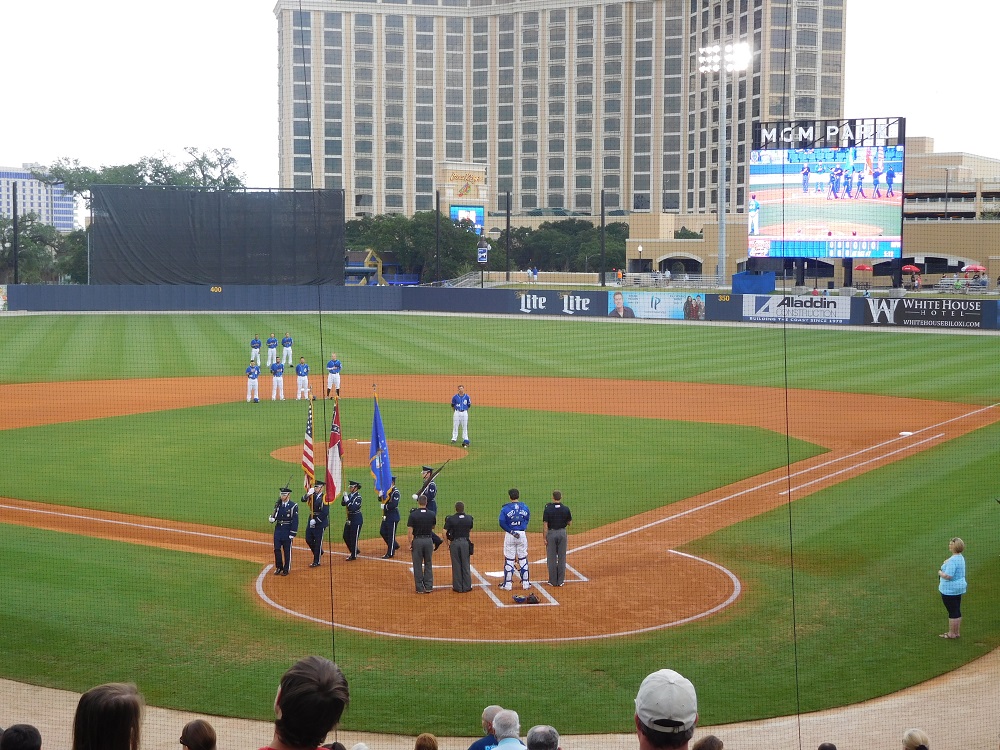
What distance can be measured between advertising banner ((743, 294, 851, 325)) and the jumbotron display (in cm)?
315

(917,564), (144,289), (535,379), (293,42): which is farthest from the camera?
(293,42)

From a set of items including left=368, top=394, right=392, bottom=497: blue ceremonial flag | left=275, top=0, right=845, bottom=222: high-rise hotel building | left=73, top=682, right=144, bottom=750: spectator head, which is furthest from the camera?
left=275, top=0, right=845, bottom=222: high-rise hotel building

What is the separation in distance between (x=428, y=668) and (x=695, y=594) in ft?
12.6

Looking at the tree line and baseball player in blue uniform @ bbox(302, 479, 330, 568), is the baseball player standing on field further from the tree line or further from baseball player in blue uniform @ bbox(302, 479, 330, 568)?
the tree line

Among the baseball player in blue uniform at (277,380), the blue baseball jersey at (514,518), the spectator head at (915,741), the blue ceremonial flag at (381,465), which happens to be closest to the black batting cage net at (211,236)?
the baseball player in blue uniform at (277,380)

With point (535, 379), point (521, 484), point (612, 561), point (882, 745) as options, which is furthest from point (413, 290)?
point (882, 745)

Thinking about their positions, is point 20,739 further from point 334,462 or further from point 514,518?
point 334,462

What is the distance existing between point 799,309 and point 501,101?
76464 mm

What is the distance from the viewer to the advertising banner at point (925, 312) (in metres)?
47.0

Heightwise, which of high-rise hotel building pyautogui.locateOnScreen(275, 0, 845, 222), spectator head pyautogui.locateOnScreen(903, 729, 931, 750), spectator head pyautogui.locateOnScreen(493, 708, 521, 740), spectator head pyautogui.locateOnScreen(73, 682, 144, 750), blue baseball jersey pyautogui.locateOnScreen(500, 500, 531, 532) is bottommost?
blue baseball jersey pyautogui.locateOnScreen(500, 500, 531, 532)

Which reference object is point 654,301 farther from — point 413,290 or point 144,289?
point 144,289

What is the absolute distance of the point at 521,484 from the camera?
61.2ft

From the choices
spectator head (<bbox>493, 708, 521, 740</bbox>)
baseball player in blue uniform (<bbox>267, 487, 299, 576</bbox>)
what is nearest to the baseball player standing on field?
baseball player in blue uniform (<bbox>267, 487, 299, 576</bbox>)

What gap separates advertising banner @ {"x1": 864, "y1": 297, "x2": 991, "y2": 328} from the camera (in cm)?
4697
